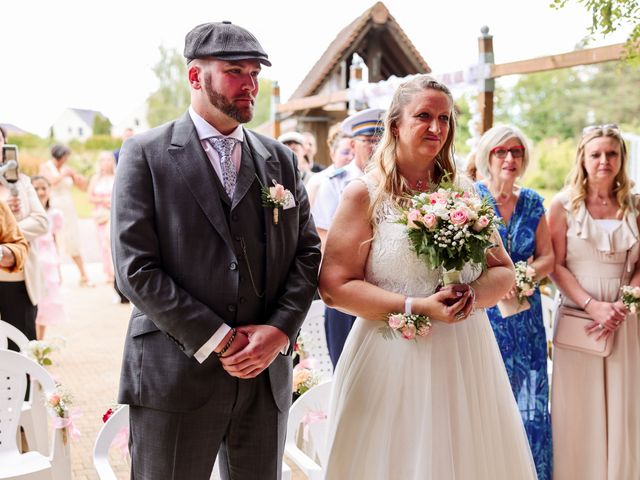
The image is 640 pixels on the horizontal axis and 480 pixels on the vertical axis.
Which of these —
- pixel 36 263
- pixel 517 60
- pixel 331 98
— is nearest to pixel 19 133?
pixel 331 98

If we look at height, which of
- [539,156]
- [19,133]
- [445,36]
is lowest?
[539,156]

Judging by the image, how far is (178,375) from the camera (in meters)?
2.28

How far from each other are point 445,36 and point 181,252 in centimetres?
1355

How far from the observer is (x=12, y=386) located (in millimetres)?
3379

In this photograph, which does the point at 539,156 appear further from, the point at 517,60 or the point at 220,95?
the point at 220,95

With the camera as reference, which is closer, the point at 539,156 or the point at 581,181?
the point at 581,181

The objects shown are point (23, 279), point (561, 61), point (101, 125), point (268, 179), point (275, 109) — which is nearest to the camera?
point (268, 179)

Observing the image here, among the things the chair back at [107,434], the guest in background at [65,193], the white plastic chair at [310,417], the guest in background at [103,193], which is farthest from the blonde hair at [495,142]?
the guest in background at [103,193]

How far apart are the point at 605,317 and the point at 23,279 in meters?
3.94

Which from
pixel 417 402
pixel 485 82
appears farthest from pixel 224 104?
pixel 485 82

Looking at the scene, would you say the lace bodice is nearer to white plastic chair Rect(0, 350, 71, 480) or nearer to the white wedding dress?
the white wedding dress

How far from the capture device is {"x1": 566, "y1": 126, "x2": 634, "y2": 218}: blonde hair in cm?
392

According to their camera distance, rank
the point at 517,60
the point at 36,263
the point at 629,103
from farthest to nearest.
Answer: the point at 629,103 < the point at 517,60 < the point at 36,263

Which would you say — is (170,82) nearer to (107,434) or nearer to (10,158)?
(10,158)
